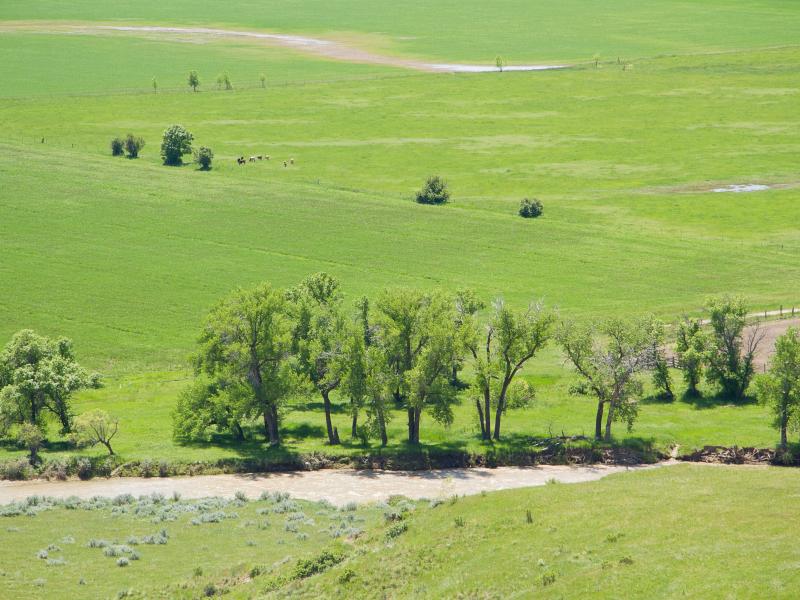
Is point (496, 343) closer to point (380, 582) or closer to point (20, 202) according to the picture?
point (380, 582)

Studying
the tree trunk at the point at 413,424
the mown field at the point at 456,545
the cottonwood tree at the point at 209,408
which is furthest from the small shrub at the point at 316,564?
the cottonwood tree at the point at 209,408

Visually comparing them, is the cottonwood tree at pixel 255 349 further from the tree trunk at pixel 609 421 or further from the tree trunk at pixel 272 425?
the tree trunk at pixel 609 421

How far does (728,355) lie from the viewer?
102625 mm

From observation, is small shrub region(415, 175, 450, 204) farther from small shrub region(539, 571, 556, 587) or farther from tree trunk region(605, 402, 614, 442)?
small shrub region(539, 571, 556, 587)

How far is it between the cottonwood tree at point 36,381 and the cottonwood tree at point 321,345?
1753 centimetres

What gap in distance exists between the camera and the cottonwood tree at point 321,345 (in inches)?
3762

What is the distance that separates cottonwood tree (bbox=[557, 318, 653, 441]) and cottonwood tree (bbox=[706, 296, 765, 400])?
7.99 meters

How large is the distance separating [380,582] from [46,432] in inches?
1865

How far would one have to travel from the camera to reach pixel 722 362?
336 feet

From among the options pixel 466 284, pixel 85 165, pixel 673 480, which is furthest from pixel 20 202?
pixel 673 480

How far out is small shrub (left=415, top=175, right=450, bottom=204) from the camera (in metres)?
178

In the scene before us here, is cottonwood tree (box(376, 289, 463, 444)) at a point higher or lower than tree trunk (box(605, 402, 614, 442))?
higher

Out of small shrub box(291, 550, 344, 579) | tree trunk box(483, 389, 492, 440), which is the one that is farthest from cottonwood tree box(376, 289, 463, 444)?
small shrub box(291, 550, 344, 579)

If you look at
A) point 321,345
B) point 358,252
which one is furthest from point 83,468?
point 358,252
